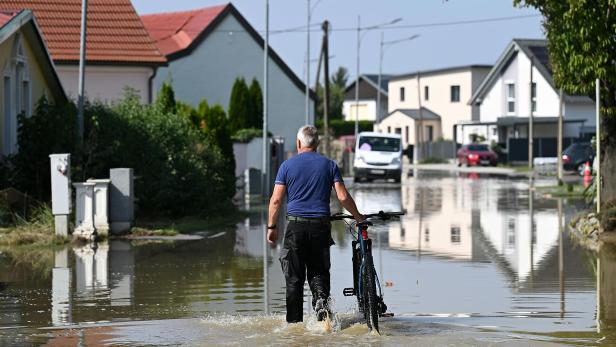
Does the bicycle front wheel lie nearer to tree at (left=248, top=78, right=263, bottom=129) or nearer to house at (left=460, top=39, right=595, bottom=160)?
tree at (left=248, top=78, right=263, bottom=129)

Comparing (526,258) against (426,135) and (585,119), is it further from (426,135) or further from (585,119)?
(426,135)

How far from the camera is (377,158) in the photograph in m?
50.6

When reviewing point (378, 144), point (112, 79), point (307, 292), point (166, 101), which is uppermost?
point (112, 79)

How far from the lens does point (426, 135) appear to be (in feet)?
317

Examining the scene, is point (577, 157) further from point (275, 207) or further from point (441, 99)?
point (275, 207)

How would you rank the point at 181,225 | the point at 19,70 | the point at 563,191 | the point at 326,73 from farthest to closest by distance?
the point at 326,73 < the point at 563,191 < the point at 19,70 < the point at 181,225

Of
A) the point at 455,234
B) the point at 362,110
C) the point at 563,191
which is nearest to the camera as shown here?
the point at 455,234

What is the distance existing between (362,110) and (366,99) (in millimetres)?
1266

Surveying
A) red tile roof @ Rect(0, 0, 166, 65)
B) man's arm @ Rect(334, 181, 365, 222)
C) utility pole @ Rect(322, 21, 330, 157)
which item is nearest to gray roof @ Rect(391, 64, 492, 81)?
utility pole @ Rect(322, 21, 330, 157)

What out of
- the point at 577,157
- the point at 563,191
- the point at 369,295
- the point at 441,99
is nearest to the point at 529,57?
the point at 577,157

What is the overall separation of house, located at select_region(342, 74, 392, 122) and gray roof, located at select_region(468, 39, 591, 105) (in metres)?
33.4

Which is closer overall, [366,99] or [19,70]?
[19,70]

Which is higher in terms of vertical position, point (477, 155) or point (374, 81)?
point (374, 81)

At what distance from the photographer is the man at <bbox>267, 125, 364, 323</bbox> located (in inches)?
428
